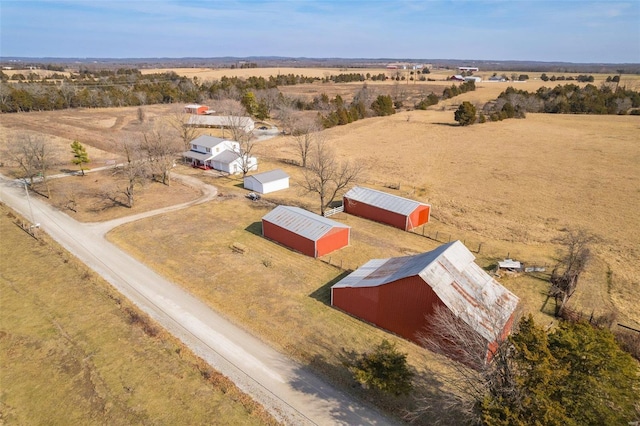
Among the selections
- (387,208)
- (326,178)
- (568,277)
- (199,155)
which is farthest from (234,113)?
(568,277)

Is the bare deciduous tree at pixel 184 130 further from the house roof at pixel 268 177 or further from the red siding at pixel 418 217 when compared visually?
the red siding at pixel 418 217

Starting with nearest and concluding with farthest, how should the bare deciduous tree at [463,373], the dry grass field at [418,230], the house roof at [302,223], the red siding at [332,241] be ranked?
the bare deciduous tree at [463,373]
the dry grass field at [418,230]
the red siding at [332,241]
the house roof at [302,223]

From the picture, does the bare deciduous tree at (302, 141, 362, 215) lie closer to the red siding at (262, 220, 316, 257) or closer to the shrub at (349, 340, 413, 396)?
the red siding at (262, 220, 316, 257)

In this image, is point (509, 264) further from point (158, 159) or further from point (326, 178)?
point (158, 159)

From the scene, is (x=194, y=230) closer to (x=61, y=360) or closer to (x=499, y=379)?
(x=61, y=360)

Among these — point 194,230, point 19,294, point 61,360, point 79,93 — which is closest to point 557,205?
point 194,230

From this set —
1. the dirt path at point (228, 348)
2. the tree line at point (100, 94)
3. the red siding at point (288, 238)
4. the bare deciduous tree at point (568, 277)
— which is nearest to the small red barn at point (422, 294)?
the bare deciduous tree at point (568, 277)
